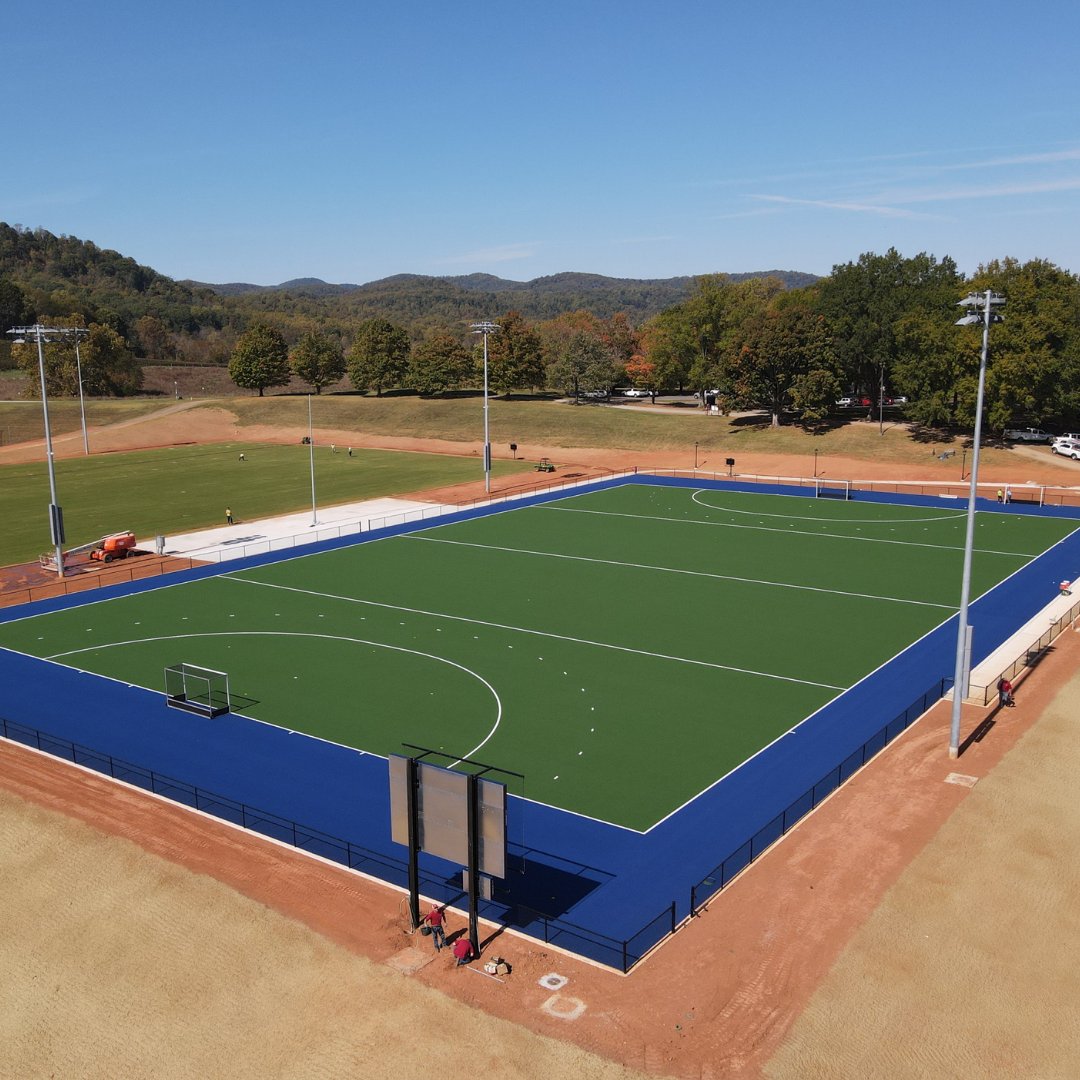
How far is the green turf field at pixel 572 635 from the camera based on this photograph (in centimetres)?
3095

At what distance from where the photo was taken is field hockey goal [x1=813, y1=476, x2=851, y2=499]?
252 feet

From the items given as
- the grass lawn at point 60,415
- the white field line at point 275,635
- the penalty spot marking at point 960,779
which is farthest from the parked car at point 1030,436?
the grass lawn at point 60,415

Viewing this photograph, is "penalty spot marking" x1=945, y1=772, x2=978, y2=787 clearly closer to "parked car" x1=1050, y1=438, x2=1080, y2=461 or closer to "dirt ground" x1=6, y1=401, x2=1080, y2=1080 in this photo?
"dirt ground" x1=6, y1=401, x2=1080, y2=1080

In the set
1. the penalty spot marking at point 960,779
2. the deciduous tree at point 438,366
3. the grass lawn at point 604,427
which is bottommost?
the penalty spot marking at point 960,779

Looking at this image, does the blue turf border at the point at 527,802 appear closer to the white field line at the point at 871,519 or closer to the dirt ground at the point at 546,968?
the dirt ground at the point at 546,968

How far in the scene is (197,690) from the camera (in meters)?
34.9

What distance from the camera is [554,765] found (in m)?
29.1

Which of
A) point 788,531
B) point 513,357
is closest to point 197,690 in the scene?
point 788,531

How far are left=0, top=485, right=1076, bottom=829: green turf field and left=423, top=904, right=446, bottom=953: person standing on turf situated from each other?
22.1 feet

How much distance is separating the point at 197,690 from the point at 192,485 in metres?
56.3

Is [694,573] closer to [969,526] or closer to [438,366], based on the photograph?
[969,526]

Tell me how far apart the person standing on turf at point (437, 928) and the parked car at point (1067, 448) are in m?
81.6

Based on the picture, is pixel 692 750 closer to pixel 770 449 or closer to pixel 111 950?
pixel 111 950

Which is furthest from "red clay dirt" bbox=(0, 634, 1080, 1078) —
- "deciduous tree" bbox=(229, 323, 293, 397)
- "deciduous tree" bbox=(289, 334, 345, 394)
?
"deciduous tree" bbox=(229, 323, 293, 397)
